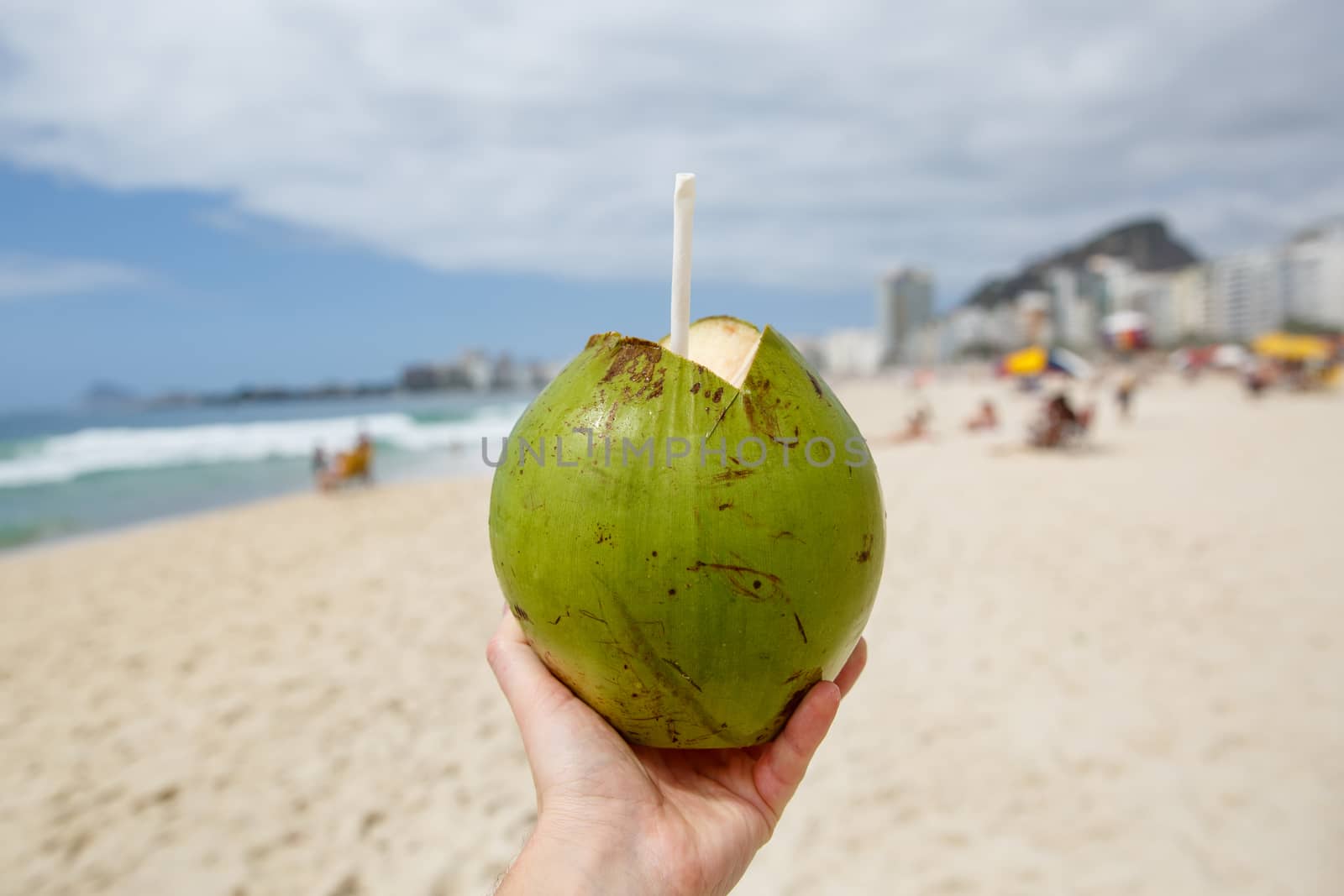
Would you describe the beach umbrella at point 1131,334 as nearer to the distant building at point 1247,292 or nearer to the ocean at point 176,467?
the ocean at point 176,467

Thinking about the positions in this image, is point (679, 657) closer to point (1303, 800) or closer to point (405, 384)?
point (1303, 800)

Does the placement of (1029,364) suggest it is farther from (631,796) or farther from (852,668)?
(631,796)

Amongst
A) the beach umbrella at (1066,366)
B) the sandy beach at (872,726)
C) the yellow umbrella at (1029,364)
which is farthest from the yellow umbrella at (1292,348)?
the sandy beach at (872,726)

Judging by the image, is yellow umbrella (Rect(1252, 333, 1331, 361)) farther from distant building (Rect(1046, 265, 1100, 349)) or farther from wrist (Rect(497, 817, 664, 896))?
distant building (Rect(1046, 265, 1100, 349))

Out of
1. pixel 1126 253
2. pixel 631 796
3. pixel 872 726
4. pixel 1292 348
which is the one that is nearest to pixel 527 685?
pixel 631 796

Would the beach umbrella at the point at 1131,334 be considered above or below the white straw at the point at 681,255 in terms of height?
above

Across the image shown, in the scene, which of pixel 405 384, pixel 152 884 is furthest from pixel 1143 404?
pixel 405 384

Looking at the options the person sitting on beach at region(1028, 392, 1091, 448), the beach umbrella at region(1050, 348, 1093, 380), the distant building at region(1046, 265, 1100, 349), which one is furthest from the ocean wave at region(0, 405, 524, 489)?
the distant building at region(1046, 265, 1100, 349)
